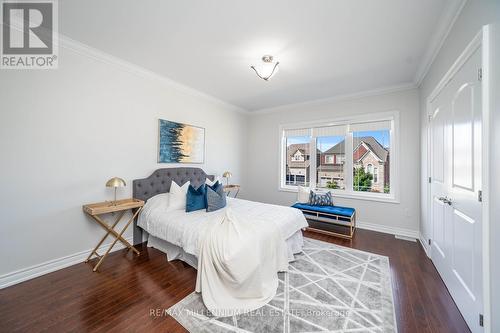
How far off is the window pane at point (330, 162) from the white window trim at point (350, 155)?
91 mm

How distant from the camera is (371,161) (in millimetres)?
4008

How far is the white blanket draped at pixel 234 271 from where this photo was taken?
178cm

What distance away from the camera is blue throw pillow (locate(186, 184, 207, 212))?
2854 mm

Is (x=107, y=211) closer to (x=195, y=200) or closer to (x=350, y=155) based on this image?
(x=195, y=200)

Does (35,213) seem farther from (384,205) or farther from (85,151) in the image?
(384,205)

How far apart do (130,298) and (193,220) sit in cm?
93

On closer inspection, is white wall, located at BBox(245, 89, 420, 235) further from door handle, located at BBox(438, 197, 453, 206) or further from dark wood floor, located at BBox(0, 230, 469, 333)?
door handle, located at BBox(438, 197, 453, 206)

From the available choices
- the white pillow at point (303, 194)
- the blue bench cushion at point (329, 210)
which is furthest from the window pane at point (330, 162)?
the blue bench cushion at point (329, 210)

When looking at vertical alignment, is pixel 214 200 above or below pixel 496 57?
below

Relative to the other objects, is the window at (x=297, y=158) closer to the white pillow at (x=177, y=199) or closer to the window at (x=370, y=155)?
the window at (x=370, y=155)

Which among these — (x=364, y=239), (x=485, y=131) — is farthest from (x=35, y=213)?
(x=364, y=239)

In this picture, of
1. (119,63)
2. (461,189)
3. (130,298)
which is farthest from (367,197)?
(119,63)

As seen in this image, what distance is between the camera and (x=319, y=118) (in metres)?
4.47

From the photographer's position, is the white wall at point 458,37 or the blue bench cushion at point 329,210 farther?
the blue bench cushion at point 329,210
